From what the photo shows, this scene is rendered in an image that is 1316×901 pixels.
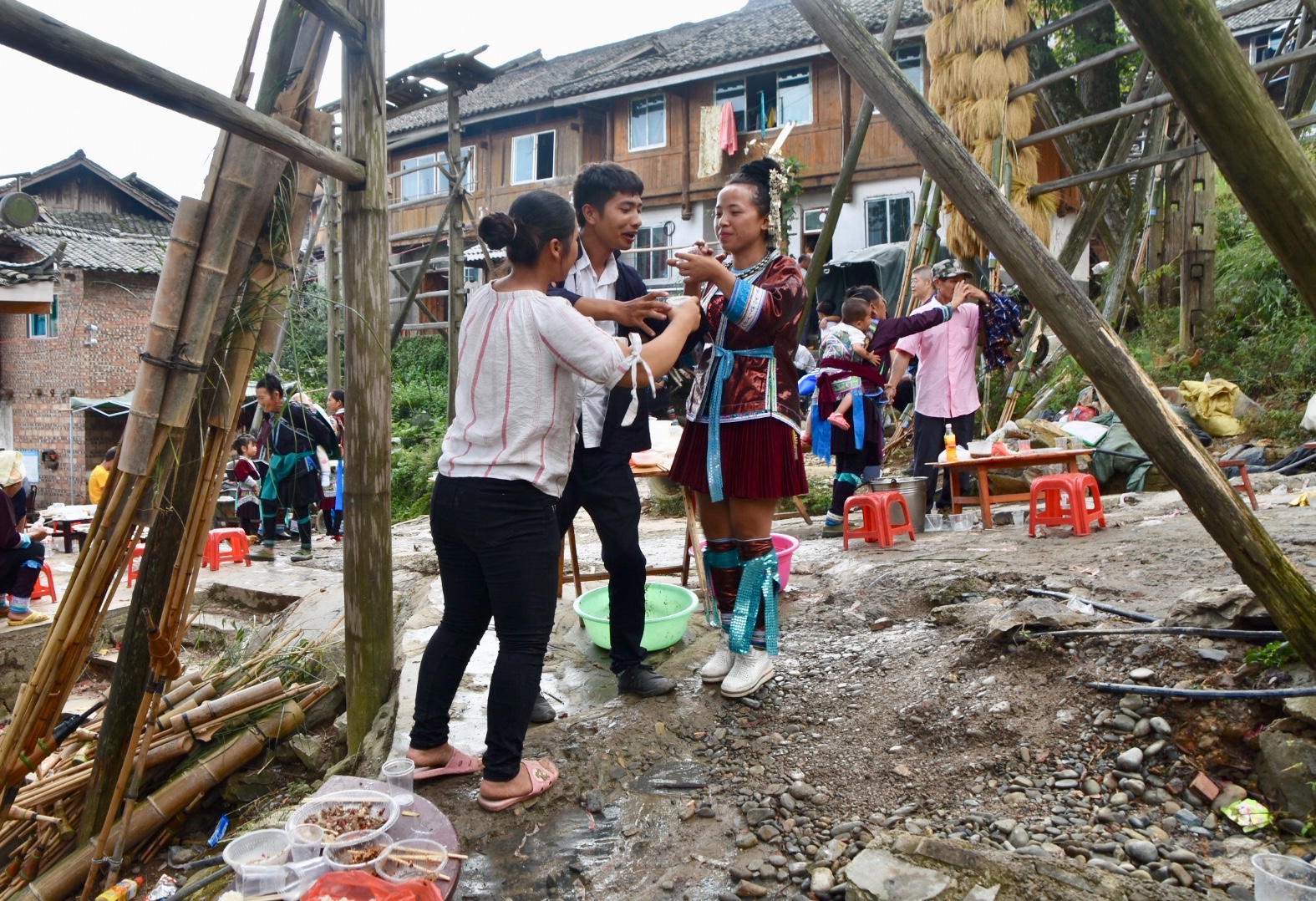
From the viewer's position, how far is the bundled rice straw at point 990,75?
782 centimetres

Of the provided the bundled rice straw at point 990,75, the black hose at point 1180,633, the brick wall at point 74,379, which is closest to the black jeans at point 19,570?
the black hose at point 1180,633

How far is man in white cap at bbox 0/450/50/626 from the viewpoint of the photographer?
271 inches

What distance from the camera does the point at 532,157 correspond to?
21.4 meters

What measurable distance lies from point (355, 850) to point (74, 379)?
71.7 feet

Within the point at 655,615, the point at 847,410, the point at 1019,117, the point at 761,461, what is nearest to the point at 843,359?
the point at 847,410

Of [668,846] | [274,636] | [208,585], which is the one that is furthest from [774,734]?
[208,585]

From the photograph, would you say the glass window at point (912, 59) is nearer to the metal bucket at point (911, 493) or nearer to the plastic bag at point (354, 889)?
the metal bucket at point (911, 493)

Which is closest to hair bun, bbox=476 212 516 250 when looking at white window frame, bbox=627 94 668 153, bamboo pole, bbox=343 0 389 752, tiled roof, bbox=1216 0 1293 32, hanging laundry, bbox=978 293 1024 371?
bamboo pole, bbox=343 0 389 752

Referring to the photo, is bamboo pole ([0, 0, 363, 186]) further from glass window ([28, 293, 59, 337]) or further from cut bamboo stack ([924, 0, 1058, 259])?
glass window ([28, 293, 59, 337])

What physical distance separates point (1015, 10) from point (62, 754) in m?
8.90

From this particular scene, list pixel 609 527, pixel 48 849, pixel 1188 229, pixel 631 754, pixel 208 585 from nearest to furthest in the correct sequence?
pixel 631 754 → pixel 609 527 → pixel 48 849 → pixel 208 585 → pixel 1188 229

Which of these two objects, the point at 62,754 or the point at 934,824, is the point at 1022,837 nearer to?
the point at 934,824

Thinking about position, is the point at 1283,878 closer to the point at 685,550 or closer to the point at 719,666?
the point at 719,666

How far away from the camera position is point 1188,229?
31.0ft
